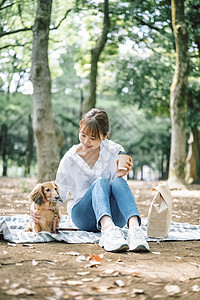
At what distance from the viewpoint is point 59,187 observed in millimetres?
3602

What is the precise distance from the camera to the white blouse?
11.9ft

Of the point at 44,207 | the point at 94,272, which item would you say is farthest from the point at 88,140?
the point at 94,272

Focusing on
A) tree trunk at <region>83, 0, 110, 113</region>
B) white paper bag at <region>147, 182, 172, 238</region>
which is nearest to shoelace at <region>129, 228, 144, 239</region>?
white paper bag at <region>147, 182, 172, 238</region>

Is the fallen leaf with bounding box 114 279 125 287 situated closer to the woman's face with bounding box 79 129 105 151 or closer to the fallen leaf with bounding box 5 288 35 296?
the fallen leaf with bounding box 5 288 35 296

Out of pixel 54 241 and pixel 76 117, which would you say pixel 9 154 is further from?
pixel 54 241

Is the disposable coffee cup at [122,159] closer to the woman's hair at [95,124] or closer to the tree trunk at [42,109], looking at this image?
the woman's hair at [95,124]

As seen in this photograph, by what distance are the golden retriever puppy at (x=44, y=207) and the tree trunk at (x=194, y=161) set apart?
12674 millimetres

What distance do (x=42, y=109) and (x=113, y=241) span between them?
643cm

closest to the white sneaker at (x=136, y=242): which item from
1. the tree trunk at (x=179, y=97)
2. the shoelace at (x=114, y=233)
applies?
the shoelace at (x=114, y=233)

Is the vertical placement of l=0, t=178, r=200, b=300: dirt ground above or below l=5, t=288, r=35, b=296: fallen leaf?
below

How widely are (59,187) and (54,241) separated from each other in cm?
54

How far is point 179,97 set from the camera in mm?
10273

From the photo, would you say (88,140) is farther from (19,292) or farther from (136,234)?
(19,292)

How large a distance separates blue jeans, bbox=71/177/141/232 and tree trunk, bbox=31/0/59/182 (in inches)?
A: 210
